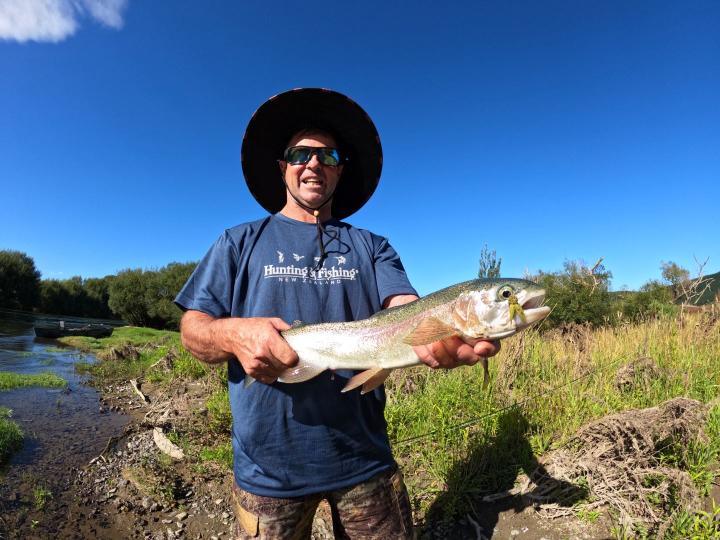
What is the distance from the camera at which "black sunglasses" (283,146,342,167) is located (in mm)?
2996

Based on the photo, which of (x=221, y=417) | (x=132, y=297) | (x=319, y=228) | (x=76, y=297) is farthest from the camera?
(x=76, y=297)

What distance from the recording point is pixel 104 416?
1055 cm

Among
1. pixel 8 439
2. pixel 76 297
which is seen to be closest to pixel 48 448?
pixel 8 439

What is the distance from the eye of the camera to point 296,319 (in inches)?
103

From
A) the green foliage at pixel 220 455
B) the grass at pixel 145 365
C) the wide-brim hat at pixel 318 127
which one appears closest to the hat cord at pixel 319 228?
the wide-brim hat at pixel 318 127

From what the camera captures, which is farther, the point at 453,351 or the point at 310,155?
the point at 310,155

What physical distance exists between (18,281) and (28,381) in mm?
51841

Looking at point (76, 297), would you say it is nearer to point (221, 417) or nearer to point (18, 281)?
point (18, 281)

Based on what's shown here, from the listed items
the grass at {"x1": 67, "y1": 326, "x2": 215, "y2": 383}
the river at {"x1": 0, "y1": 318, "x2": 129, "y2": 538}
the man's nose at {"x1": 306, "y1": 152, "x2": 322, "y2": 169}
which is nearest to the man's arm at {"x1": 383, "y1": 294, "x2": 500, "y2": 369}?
the man's nose at {"x1": 306, "y1": 152, "x2": 322, "y2": 169}

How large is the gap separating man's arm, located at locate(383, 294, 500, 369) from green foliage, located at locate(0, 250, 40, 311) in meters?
67.2

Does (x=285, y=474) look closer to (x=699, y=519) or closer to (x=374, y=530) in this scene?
(x=374, y=530)

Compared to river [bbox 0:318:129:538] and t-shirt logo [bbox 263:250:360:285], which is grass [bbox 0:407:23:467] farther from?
t-shirt logo [bbox 263:250:360:285]

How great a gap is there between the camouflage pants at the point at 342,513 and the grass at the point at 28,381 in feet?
50.0

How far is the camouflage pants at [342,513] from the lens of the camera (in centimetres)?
242
